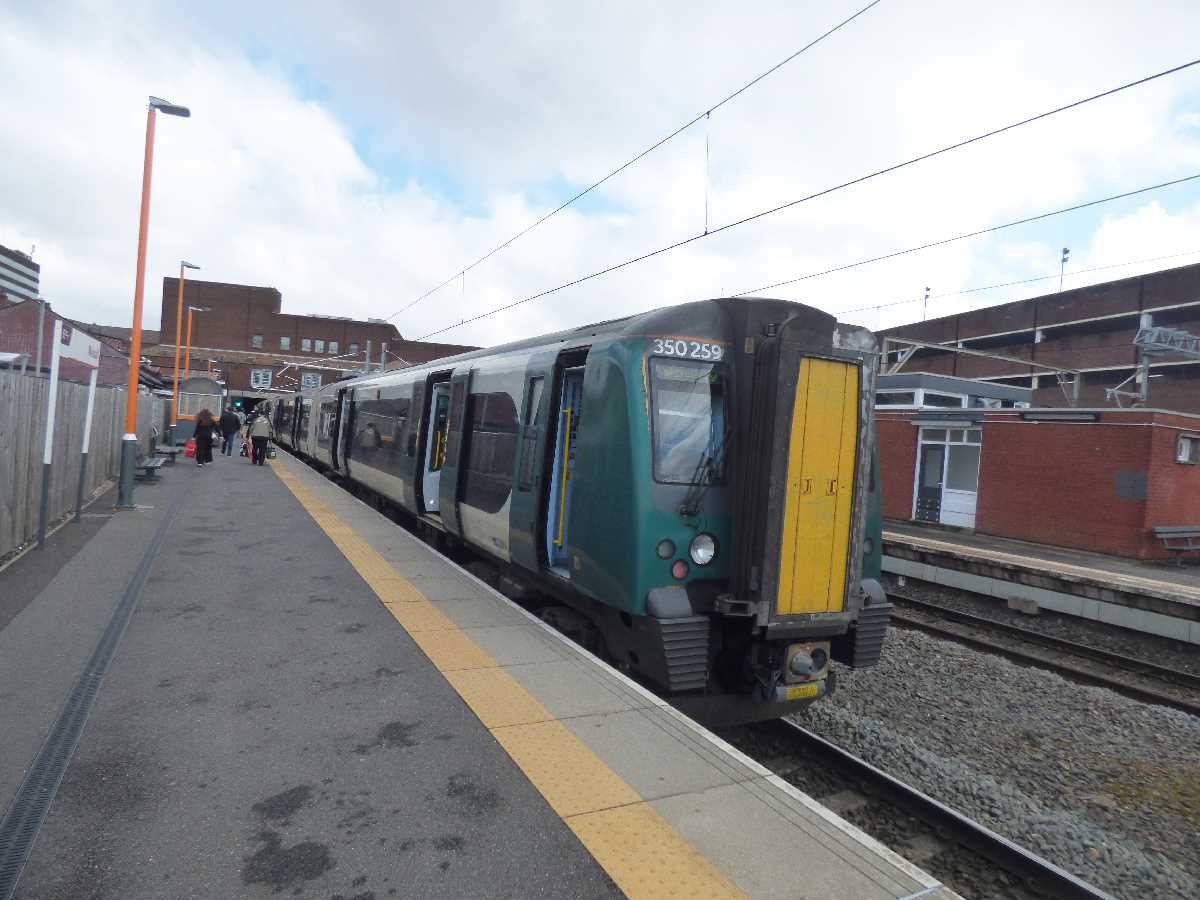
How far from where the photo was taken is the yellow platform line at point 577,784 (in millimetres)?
2816

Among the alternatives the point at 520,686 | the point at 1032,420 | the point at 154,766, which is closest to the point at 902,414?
the point at 1032,420

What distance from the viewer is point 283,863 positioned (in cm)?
281

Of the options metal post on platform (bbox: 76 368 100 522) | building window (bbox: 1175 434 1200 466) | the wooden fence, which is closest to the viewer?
the wooden fence

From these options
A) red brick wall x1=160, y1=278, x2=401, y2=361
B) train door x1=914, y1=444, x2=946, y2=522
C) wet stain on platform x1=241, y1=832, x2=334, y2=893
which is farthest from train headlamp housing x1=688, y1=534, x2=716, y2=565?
red brick wall x1=160, y1=278, x2=401, y2=361

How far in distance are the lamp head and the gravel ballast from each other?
13391 mm

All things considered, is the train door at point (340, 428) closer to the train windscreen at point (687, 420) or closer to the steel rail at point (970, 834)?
the train windscreen at point (687, 420)

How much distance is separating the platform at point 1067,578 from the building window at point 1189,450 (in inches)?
96.6

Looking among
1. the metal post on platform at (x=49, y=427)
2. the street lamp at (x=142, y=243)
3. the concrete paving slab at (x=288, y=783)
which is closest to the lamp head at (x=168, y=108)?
the street lamp at (x=142, y=243)

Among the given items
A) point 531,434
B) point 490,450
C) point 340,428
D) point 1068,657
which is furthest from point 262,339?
point 1068,657

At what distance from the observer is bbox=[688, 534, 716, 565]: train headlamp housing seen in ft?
16.0

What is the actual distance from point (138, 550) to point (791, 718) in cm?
727

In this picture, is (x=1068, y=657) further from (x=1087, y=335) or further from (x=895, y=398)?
(x=1087, y=335)

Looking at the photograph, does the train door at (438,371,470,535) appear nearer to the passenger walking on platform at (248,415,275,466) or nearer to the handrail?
the handrail

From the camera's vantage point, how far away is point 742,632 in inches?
195
